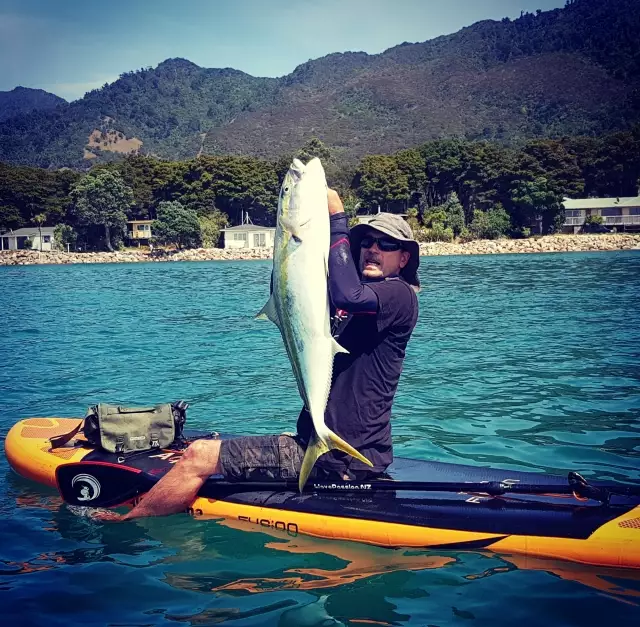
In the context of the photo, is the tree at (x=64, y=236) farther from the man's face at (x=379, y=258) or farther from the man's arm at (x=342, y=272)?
the man's arm at (x=342, y=272)

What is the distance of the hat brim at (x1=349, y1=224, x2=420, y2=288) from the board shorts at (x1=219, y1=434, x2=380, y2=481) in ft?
4.81

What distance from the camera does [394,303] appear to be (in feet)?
15.6

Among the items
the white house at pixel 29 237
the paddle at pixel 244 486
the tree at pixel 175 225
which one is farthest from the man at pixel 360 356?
the white house at pixel 29 237

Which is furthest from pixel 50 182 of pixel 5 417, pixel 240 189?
pixel 5 417

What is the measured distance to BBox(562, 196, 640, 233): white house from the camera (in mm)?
77062

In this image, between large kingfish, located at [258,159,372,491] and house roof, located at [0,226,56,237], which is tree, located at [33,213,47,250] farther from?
large kingfish, located at [258,159,372,491]

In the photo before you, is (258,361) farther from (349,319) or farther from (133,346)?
(349,319)

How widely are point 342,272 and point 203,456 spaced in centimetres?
214

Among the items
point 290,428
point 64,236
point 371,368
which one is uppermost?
point 64,236

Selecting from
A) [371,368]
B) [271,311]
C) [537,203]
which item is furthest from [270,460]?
[537,203]

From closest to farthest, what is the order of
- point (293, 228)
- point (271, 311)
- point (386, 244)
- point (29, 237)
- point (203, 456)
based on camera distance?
point (293, 228) → point (271, 311) → point (386, 244) → point (203, 456) → point (29, 237)

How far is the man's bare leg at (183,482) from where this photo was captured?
220 inches

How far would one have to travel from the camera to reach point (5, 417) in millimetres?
10086

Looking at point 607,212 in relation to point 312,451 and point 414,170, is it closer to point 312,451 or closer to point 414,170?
point 414,170
